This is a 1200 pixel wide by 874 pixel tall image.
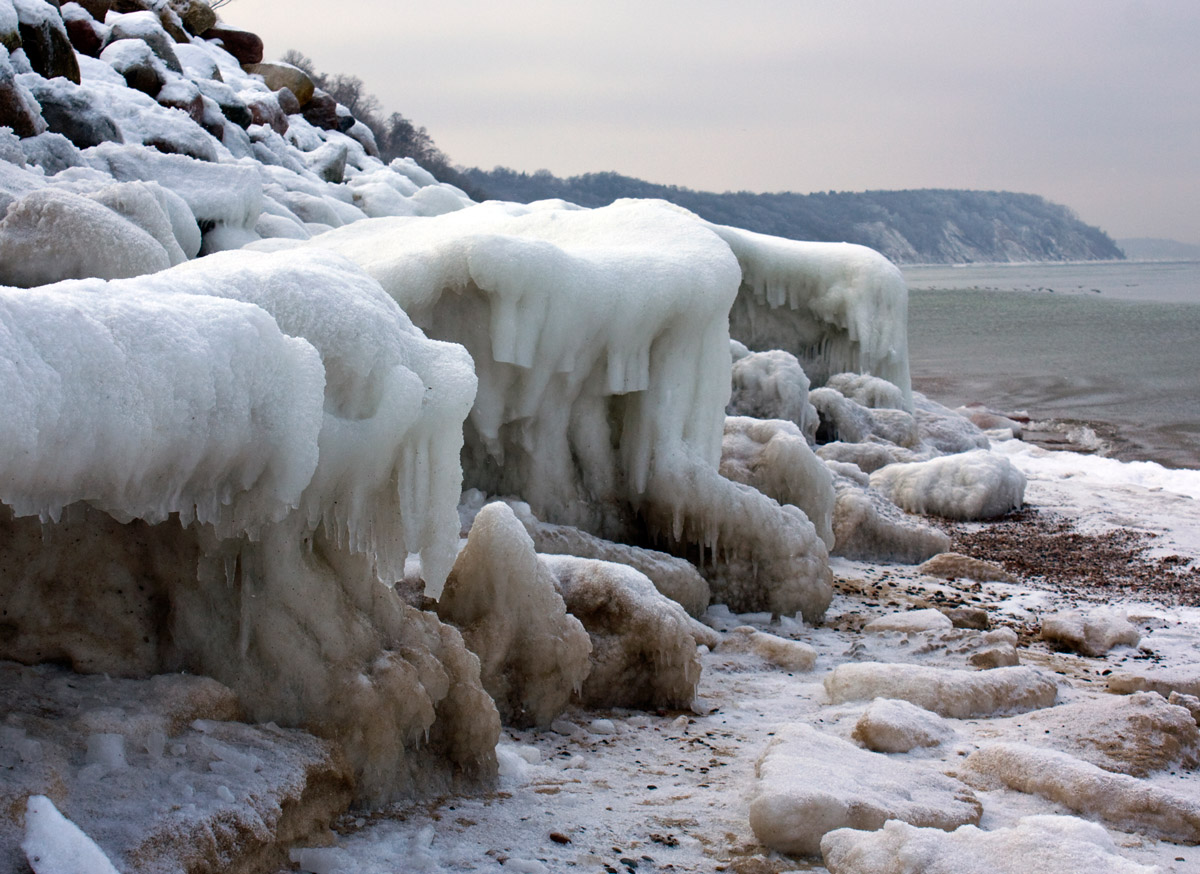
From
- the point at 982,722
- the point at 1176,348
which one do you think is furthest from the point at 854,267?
the point at 1176,348

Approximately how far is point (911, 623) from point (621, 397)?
88.6 inches

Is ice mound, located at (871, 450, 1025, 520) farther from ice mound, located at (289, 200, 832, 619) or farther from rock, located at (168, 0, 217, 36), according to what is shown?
rock, located at (168, 0, 217, 36)

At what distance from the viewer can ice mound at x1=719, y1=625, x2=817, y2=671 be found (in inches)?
235

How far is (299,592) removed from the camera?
144 inches

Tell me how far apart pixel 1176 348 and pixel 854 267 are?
26527 mm

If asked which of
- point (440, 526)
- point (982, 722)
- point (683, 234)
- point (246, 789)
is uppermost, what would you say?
point (683, 234)

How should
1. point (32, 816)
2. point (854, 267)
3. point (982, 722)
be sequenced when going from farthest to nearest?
point (854, 267) → point (982, 722) → point (32, 816)

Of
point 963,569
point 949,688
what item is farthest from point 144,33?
point 949,688

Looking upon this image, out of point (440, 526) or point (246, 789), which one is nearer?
point (246, 789)

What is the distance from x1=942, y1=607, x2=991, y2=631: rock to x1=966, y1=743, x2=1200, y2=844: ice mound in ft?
9.10

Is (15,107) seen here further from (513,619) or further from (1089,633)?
(1089,633)

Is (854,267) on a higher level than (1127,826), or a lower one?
A: higher

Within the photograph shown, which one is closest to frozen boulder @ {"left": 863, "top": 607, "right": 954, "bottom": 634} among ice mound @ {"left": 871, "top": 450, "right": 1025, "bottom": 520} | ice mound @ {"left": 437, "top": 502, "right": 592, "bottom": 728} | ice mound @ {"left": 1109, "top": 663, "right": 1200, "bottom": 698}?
ice mound @ {"left": 1109, "top": 663, "right": 1200, "bottom": 698}

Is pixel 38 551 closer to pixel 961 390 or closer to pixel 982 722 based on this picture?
pixel 982 722
